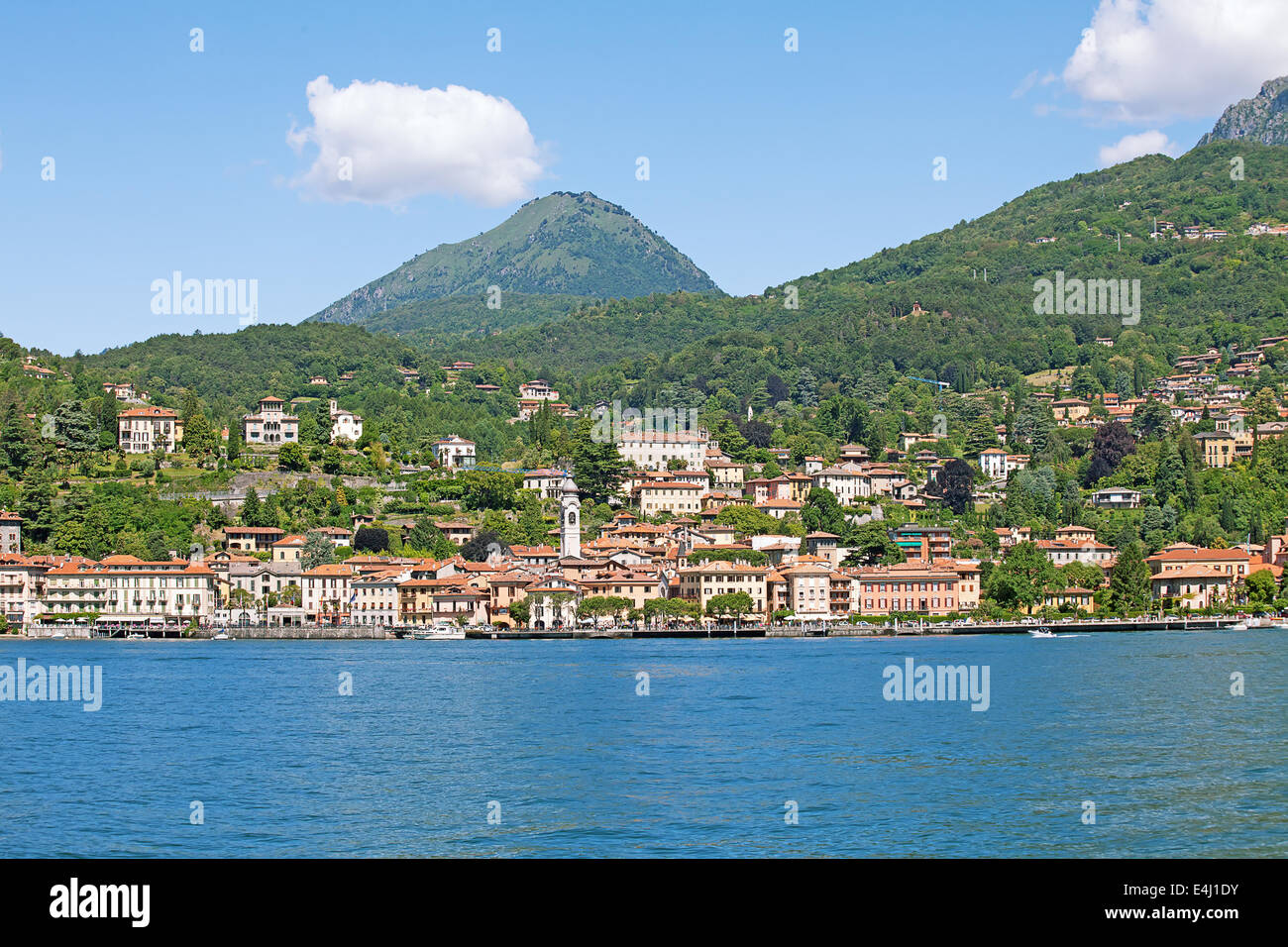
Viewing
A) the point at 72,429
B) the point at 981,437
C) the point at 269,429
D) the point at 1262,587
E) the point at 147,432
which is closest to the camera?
the point at 1262,587

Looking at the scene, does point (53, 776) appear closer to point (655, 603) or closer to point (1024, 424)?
point (655, 603)

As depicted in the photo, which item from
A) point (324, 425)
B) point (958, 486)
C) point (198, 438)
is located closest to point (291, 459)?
point (198, 438)

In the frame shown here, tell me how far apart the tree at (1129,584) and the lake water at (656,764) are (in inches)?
869

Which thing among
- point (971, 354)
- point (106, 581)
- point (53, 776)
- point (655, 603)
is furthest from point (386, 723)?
point (971, 354)

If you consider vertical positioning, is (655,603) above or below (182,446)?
below

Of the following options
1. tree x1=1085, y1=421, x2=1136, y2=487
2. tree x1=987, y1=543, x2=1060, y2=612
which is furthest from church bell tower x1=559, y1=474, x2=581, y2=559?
tree x1=1085, y1=421, x2=1136, y2=487

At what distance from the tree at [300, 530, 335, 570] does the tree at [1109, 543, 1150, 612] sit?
36686mm

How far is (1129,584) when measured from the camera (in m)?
64.4

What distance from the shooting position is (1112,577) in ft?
216

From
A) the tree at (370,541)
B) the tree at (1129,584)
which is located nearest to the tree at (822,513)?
the tree at (1129,584)

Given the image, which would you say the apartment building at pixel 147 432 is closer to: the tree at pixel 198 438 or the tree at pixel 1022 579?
the tree at pixel 198 438

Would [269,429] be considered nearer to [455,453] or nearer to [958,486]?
[455,453]

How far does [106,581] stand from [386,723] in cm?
4215

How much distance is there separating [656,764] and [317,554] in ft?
166
